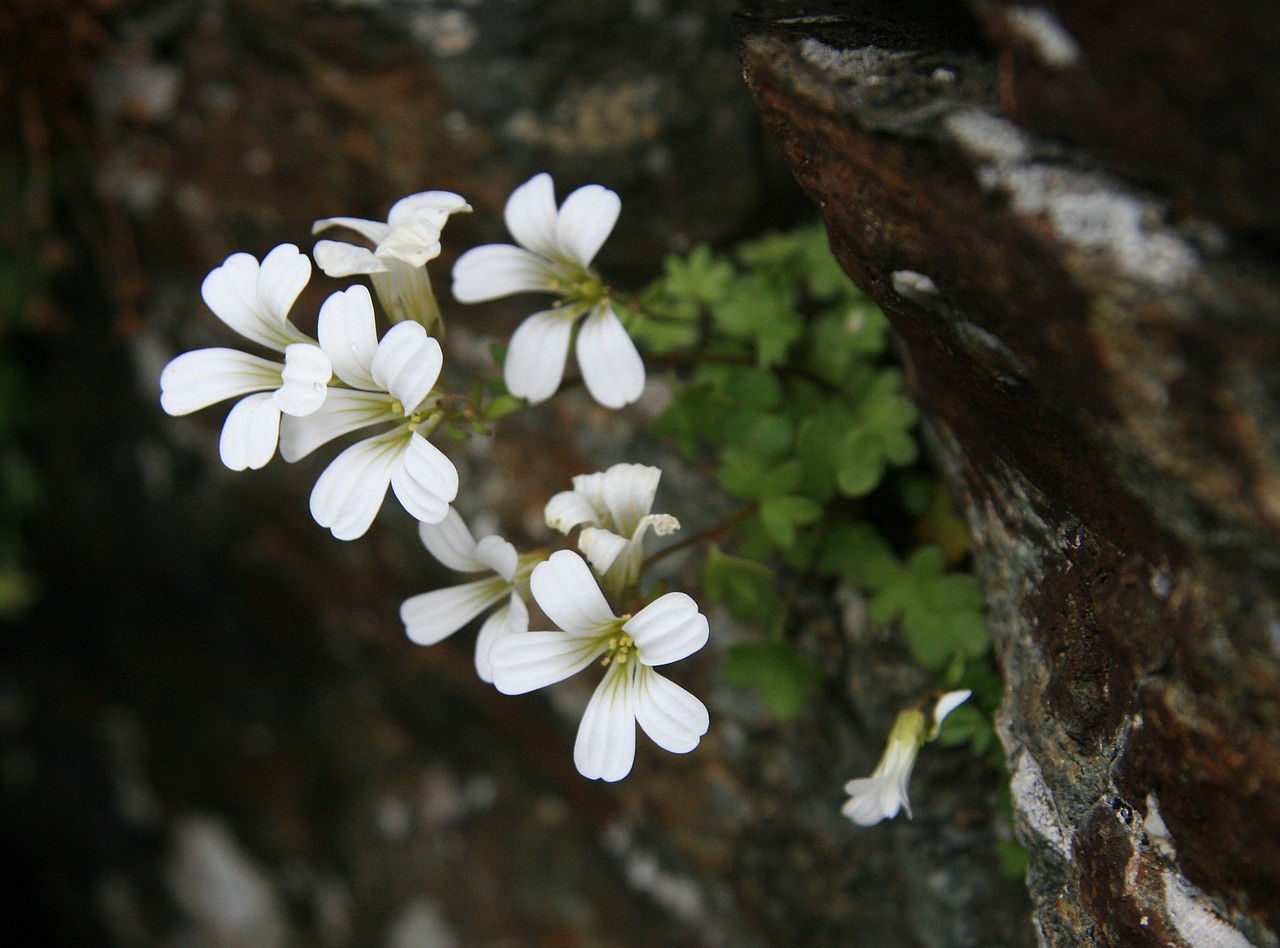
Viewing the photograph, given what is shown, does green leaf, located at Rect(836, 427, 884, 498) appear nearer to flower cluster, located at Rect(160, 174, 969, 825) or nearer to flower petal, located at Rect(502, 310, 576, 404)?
flower cluster, located at Rect(160, 174, 969, 825)

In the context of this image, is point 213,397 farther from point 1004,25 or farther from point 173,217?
point 173,217

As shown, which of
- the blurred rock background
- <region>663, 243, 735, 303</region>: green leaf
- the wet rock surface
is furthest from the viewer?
the blurred rock background

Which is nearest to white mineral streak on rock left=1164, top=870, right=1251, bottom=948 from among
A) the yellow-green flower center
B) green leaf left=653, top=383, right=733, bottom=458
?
the yellow-green flower center

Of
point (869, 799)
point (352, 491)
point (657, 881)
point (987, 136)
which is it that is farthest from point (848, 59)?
point (657, 881)

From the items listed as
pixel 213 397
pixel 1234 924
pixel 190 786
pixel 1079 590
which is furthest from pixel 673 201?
pixel 190 786

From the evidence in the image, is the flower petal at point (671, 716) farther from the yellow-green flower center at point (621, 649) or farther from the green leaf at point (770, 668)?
the green leaf at point (770, 668)

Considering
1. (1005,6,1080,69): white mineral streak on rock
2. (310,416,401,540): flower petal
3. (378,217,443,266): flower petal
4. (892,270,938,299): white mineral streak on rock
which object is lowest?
(310,416,401,540): flower petal
